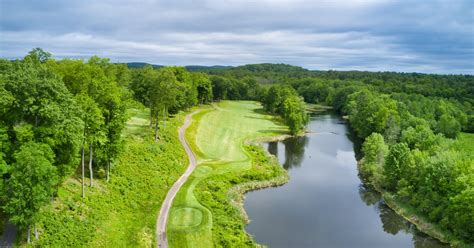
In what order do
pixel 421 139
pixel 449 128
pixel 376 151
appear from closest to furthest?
pixel 376 151, pixel 421 139, pixel 449 128

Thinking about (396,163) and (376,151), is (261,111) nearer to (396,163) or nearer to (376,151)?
(376,151)

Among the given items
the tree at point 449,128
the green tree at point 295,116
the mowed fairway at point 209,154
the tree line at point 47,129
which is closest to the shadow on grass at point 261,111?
the mowed fairway at point 209,154

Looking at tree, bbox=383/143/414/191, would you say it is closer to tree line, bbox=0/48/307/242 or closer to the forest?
the forest

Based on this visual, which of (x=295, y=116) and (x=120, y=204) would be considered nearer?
(x=120, y=204)

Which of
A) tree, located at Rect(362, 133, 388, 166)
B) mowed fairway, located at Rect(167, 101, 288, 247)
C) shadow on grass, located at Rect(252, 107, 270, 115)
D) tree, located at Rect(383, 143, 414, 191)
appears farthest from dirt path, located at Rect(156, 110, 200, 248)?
shadow on grass, located at Rect(252, 107, 270, 115)

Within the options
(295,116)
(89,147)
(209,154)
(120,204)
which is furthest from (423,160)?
(295,116)
